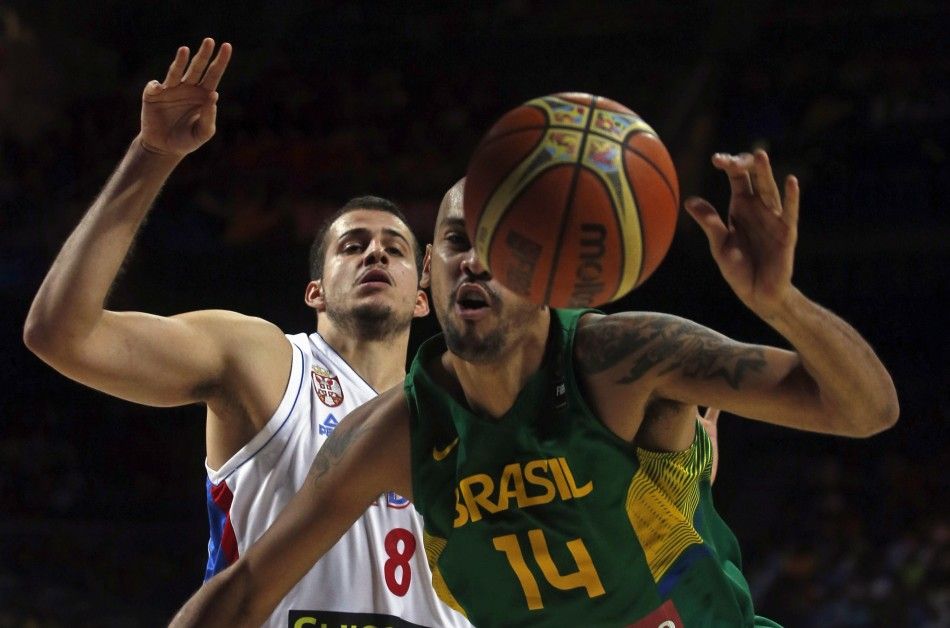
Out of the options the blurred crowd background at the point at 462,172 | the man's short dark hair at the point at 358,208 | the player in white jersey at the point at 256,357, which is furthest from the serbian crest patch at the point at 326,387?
the blurred crowd background at the point at 462,172

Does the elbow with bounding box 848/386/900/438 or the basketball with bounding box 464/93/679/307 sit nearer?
the elbow with bounding box 848/386/900/438

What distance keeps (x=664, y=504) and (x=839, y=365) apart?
63cm

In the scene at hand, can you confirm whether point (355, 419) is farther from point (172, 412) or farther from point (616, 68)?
point (616, 68)

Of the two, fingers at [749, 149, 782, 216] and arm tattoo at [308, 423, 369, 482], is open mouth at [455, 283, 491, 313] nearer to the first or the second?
arm tattoo at [308, 423, 369, 482]

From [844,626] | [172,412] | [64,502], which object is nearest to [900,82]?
[844,626]

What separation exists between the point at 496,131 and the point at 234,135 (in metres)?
9.27

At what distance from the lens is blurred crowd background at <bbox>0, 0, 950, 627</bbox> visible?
27.9 ft

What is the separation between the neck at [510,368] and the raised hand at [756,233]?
0.60 metres

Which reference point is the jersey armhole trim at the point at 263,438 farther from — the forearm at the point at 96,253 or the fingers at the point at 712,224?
the fingers at the point at 712,224

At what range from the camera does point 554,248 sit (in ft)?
8.17

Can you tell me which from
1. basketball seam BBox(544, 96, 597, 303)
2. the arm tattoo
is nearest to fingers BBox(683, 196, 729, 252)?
basketball seam BBox(544, 96, 597, 303)

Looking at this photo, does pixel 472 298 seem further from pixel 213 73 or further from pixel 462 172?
pixel 462 172

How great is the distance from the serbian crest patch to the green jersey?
3.76ft

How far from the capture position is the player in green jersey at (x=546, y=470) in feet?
8.98
